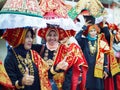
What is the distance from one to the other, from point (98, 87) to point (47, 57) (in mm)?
1535

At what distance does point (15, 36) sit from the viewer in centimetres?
413

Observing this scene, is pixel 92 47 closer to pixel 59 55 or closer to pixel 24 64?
pixel 59 55

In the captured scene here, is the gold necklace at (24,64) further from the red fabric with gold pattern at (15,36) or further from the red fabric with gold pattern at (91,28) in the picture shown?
the red fabric with gold pattern at (91,28)

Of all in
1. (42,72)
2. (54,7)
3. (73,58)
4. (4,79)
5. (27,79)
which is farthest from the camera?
(73,58)

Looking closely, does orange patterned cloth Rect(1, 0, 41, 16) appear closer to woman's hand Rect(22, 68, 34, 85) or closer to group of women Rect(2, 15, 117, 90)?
group of women Rect(2, 15, 117, 90)

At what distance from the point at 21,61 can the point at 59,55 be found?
1043 millimetres

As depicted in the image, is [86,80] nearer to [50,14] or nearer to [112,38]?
[112,38]

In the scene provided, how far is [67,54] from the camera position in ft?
17.0

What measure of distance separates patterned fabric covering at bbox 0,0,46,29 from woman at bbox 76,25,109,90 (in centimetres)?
221

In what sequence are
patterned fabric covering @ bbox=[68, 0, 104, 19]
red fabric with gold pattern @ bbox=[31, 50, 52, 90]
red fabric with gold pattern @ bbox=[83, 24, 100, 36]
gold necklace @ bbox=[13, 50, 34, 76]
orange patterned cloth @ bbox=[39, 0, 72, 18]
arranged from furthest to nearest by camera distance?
red fabric with gold pattern @ bbox=[83, 24, 100, 36]
patterned fabric covering @ bbox=[68, 0, 104, 19]
orange patterned cloth @ bbox=[39, 0, 72, 18]
red fabric with gold pattern @ bbox=[31, 50, 52, 90]
gold necklace @ bbox=[13, 50, 34, 76]

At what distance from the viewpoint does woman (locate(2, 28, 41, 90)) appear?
3971 millimetres

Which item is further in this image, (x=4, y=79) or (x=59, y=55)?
(x=59, y=55)

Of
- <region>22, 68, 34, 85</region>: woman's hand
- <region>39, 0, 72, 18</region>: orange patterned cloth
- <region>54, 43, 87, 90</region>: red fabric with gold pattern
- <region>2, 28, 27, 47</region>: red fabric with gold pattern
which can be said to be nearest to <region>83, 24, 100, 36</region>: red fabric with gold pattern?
<region>54, 43, 87, 90</region>: red fabric with gold pattern

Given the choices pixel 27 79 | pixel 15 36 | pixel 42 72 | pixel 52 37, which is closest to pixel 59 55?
pixel 52 37
